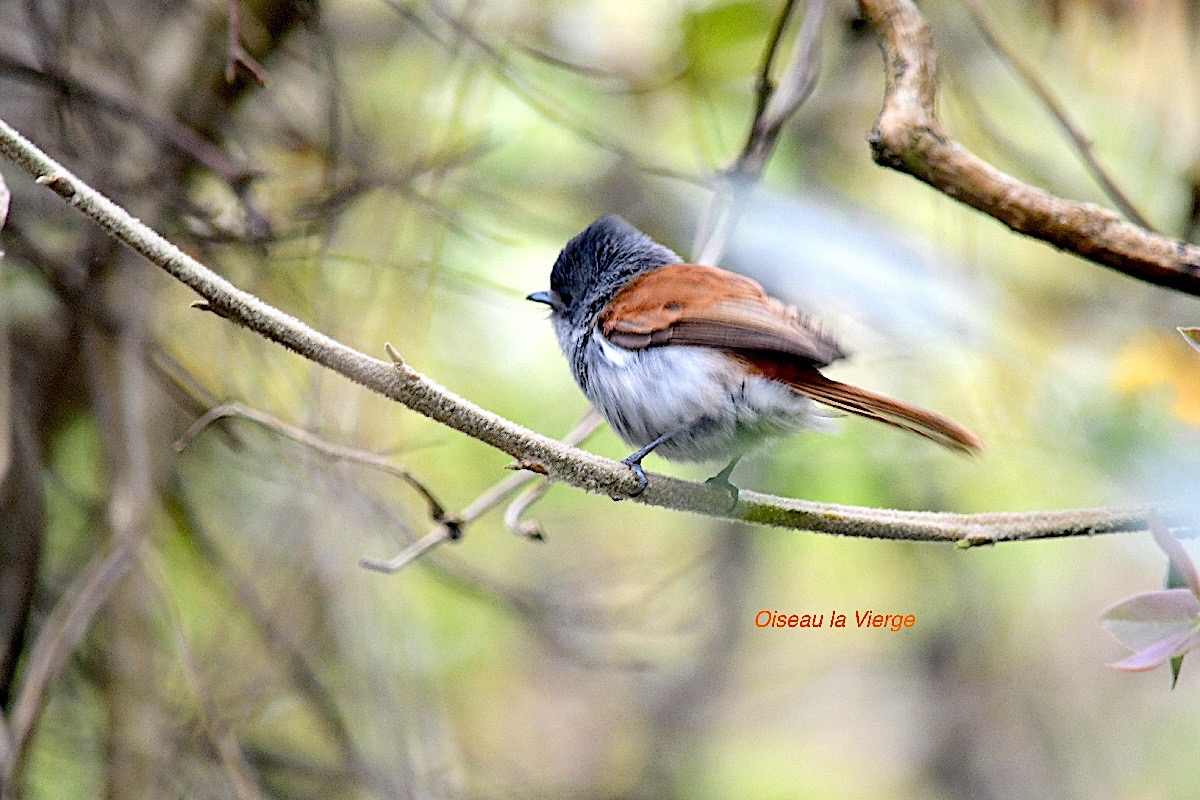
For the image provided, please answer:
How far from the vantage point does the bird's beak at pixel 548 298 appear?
224 cm

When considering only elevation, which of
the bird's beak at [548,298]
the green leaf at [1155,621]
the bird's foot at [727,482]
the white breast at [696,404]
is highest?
the bird's beak at [548,298]

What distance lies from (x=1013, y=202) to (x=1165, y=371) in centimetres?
77

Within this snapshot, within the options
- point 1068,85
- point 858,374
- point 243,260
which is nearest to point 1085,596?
point 858,374

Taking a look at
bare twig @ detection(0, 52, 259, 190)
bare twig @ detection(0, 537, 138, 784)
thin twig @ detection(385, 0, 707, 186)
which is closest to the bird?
thin twig @ detection(385, 0, 707, 186)

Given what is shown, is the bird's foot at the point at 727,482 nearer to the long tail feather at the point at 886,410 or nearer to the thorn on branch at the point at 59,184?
the long tail feather at the point at 886,410

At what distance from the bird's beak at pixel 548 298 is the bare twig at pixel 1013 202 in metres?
0.85

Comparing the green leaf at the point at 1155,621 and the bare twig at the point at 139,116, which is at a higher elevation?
the bare twig at the point at 139,116

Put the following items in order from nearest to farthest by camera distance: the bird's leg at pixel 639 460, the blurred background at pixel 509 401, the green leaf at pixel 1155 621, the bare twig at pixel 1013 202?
1. the green leaf at pixel 1155 621
2. the bare twig at pixel 1013 202
3. the bird's leg at pixel 639 460
4. the blurred background at pixel 509 401

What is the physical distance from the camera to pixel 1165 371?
81.7 inches

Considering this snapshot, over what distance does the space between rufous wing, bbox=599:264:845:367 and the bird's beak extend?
187mm

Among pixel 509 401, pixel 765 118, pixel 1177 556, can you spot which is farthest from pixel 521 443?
pixel 509 401

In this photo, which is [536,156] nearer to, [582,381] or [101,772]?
[582,381]

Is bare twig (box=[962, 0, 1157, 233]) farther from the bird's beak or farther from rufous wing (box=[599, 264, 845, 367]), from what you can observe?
the bird's beak

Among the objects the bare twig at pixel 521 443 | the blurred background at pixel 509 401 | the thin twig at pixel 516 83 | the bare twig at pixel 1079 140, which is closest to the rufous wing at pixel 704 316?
the bare twig at pixel 521 443
